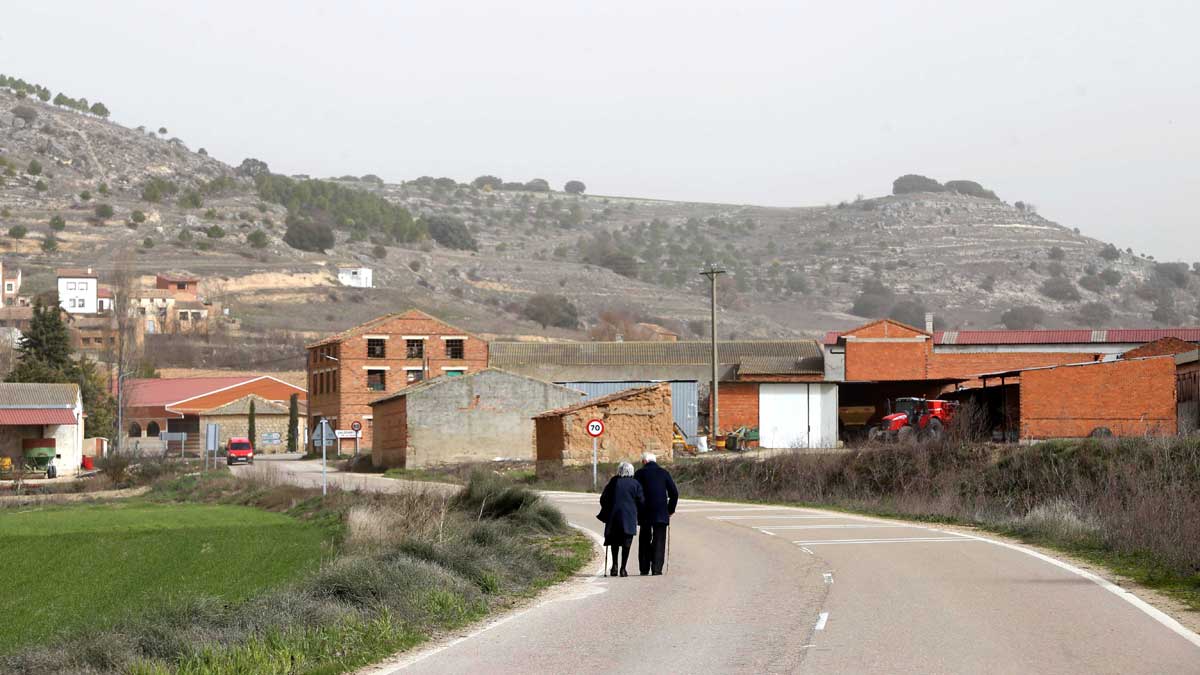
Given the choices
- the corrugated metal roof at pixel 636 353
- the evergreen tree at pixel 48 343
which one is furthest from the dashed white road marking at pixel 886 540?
the evergreen tree at pixel 48 343

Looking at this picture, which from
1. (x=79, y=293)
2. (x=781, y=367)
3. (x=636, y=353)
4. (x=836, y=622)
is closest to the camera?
(x=836, y=622)

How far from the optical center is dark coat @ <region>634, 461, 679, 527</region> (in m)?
19.6

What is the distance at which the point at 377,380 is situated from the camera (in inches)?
3521

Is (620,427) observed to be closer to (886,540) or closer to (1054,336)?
(886,540)

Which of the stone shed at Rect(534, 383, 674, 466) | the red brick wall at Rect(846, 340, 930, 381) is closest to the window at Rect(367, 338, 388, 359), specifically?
the red brick wall at Rect(846, 340, 930, 381)

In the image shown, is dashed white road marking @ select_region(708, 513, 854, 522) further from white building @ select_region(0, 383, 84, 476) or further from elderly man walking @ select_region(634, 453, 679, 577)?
white building @ select_region(0, 383, 84, 476)

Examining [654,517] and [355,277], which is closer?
[654,517]

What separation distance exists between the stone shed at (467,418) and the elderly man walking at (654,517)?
4457 centimetres

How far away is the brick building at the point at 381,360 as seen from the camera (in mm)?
87812

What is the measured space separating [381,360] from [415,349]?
271 centimetres

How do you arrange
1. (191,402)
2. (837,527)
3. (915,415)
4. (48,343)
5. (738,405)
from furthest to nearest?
(191,402) < (48,343) < (738,405) < (915,415) < (837,527)

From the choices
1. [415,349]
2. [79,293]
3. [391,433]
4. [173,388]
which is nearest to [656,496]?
[391,433]

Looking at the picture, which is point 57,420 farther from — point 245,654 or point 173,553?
point 245,654

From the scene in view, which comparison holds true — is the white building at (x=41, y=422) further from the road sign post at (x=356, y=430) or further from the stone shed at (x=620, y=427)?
the stone shed at (x=620, y=427)
